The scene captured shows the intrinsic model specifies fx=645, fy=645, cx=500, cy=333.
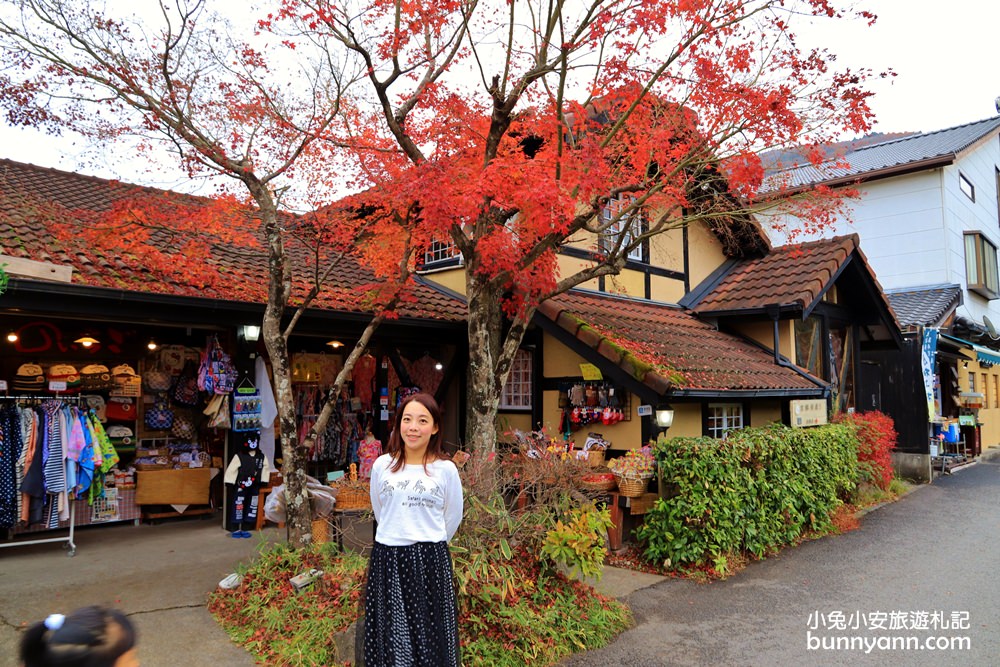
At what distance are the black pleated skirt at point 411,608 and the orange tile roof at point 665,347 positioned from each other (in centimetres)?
498

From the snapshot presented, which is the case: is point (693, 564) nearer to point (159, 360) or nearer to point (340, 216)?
point (340, 216)

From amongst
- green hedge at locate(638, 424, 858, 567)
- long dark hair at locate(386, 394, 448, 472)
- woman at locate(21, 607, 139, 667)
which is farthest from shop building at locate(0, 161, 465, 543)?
woman at locate(21, 607, 139, 667)

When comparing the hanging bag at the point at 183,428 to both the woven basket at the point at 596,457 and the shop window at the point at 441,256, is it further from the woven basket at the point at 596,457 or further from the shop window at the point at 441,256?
the woven basket at the point at 596,457

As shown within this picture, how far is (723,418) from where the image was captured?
9.86 m

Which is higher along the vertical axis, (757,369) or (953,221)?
(953,221)

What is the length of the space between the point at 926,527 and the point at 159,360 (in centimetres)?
1109

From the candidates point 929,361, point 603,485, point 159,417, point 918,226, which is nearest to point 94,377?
point 159,417

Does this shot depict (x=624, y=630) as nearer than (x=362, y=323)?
Yes

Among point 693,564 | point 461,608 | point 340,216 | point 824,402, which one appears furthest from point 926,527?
point 340,216

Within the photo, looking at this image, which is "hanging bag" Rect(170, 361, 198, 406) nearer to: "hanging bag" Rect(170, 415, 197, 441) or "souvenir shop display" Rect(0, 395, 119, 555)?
"hanging bag" Rect(170, 415, 197, 441)

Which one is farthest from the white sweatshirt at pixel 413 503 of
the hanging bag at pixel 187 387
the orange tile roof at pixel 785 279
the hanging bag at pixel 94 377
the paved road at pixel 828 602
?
the orange tile roof at pixel 785 279

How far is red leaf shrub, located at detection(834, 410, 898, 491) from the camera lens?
10797 mm

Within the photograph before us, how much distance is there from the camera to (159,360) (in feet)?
29.3

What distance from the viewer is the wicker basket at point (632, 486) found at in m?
7.54
